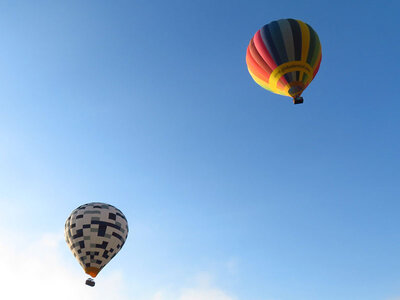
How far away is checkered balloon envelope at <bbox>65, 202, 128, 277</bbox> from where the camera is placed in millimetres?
27562

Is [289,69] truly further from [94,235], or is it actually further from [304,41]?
[94,235]

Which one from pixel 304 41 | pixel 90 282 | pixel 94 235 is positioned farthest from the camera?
pixel 94 235

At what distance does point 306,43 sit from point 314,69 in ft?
5.36

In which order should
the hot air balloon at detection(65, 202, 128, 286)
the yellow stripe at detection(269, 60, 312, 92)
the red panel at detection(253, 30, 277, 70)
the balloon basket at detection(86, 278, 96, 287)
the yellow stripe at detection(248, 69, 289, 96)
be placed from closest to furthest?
1. the yellow stripe at detection(269, 60, 312, 92)
2. the red panel at detection(253, 30, 277, 70)
3. the yellow stripe at detection(248, 69, 289, 96)
4. the balloon basket at detection(86, 278, 96, 287)
5. the hot air balloon at detection(65, 202, 128, 286)

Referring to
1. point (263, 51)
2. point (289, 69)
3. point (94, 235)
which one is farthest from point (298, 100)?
point (94, 235)

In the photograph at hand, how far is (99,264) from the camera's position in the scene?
27672 millimetres

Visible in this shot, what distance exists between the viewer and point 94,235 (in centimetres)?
2786

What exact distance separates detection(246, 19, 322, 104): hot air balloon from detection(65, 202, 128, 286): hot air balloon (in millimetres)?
14208

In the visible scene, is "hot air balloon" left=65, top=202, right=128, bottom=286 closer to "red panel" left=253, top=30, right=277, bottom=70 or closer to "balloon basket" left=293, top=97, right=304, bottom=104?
"balloon basket" left=293, top=97, right=304, bottom=104

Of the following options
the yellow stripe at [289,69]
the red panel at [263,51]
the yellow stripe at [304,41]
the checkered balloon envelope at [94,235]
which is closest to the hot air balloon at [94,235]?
the checkered balloon envelope at [94,235]

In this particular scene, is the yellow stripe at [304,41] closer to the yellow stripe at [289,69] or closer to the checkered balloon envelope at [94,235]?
the yellow stripe at [289,69]

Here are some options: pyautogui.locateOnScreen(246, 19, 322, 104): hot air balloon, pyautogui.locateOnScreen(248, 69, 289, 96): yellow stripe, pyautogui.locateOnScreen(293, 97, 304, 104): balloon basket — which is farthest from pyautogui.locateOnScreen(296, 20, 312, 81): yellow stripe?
pyautogui.locateOnScreen(248, 69, 289, 96): yellow stripe

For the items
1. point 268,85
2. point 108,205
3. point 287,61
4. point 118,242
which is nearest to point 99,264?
point 118,242

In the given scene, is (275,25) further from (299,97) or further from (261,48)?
(299,97)
